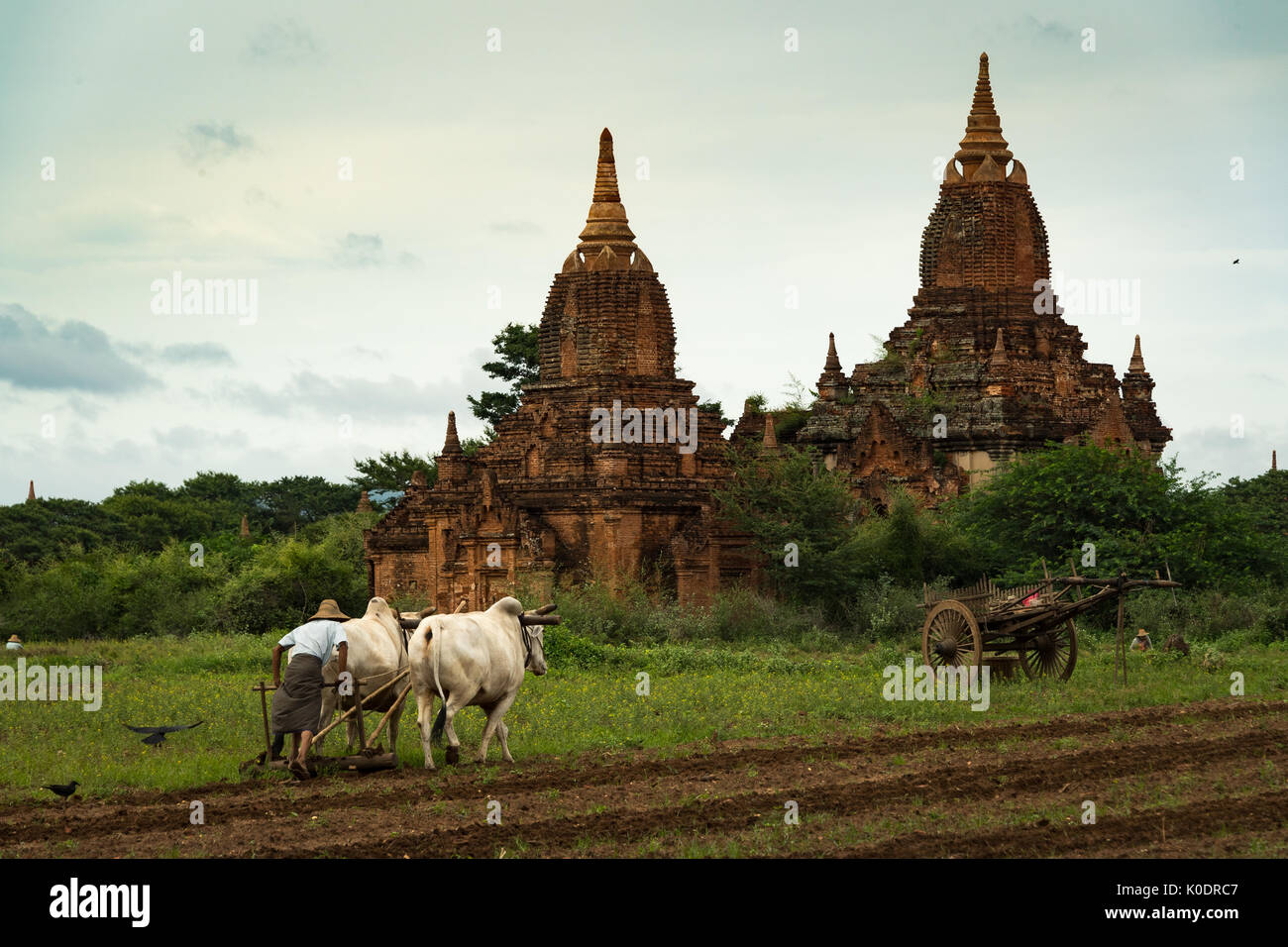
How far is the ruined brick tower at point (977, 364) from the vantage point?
4034cm

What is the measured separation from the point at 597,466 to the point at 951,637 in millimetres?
15278

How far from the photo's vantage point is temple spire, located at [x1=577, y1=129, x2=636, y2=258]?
126 ft

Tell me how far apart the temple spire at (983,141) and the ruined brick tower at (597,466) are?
9.85 m

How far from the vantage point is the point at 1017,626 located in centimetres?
2111

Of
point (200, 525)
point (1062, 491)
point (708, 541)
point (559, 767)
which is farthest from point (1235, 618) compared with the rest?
point (200, 525)

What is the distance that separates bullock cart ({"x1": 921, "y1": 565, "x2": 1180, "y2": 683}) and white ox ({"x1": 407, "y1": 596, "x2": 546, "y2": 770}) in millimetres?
6840

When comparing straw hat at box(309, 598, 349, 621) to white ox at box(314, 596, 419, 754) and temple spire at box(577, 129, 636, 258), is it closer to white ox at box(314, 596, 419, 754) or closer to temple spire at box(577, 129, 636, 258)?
white ox at box(314, 596, 419, 754)

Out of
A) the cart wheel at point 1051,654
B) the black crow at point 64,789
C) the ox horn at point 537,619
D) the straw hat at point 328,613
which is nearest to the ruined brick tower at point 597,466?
the cart wheel at point 1051,654

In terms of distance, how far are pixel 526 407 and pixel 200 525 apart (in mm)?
31749

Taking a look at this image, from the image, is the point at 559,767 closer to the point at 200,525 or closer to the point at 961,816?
the point at 961,816

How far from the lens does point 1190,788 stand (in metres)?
14.3

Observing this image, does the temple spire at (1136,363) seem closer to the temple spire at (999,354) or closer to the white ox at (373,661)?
the temple spire at (999,354)

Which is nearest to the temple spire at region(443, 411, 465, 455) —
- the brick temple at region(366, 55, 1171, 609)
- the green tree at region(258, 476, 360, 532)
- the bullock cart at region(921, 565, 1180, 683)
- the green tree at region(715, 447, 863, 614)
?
the brick temple at region(366, 55, 1171, 609)
